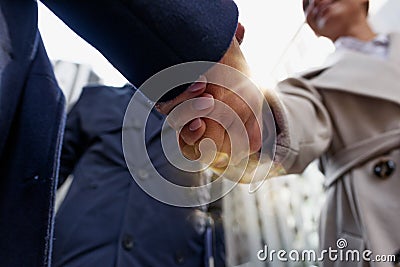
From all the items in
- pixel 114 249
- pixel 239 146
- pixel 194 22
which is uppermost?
pixel 194 22

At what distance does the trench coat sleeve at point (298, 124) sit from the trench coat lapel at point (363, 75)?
0.04 meters

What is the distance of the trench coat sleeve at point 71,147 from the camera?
0.76m

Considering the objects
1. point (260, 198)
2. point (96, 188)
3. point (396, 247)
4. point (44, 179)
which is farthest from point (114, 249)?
point (260, 198)

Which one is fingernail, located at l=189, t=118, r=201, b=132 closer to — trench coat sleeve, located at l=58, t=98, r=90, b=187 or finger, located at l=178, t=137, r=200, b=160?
finger, located at l=178, t=137, r=200, b=160

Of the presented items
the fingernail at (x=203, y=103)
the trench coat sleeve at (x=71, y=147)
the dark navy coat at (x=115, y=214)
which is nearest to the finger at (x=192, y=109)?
the fingernail at (x=203, y=103)

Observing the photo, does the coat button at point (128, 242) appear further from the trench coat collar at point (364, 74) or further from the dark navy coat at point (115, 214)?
the trench coat collar at point (364, 74)

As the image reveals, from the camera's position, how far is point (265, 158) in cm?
43

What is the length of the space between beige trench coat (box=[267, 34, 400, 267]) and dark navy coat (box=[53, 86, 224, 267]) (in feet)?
0.73

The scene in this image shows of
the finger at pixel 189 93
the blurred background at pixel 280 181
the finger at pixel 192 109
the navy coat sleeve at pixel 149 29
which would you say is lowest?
the blurred background at pixel 280 181

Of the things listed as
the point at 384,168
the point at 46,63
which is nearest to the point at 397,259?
the point at 384,168

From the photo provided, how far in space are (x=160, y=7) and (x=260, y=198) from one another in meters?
1.07

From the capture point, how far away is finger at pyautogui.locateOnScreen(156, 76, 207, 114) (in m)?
0.26

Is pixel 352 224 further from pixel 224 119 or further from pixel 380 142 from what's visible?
pixel 224 119

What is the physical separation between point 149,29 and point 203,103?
75 mm
